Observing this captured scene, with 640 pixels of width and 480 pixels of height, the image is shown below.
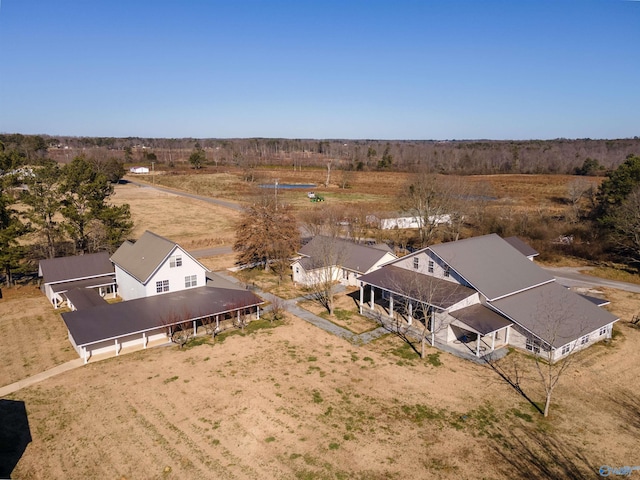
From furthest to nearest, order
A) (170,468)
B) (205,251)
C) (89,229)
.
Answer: (205,251) < (89,229) < (170,468)

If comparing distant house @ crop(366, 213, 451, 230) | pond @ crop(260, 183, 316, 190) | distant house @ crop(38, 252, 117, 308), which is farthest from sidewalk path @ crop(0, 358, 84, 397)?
pond @ crop(260, 183, 316, 190)

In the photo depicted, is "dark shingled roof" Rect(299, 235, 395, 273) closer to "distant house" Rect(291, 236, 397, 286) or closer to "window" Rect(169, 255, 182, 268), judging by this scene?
"distant house" Rect(291, 236, 397, 286)

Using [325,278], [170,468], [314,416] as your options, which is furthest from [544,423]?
[325,278]

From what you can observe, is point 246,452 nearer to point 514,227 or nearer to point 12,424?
point 12,424

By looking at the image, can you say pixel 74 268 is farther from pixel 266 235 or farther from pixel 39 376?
pixel 266 235

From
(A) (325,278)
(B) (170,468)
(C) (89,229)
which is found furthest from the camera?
(C) (89,229)
